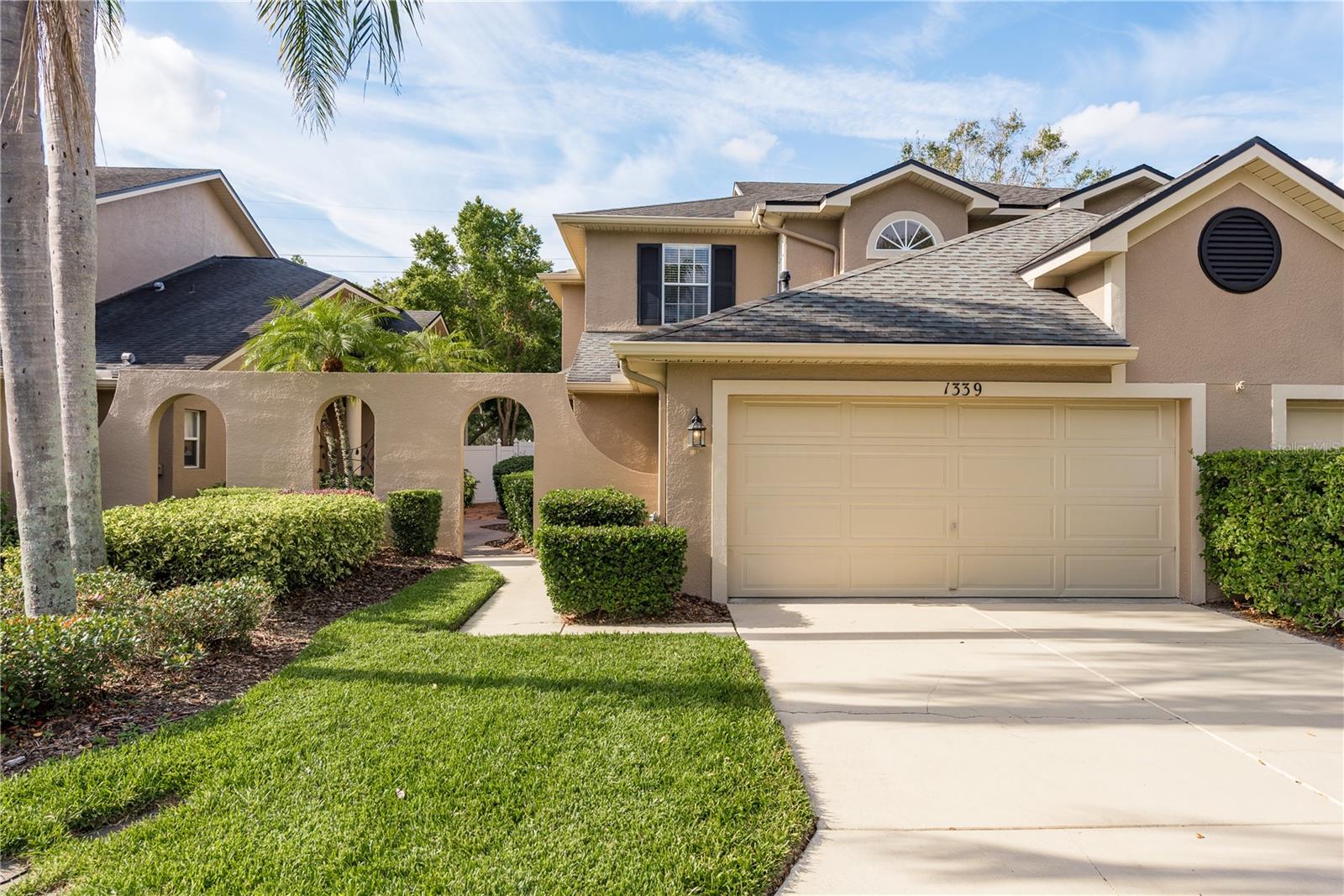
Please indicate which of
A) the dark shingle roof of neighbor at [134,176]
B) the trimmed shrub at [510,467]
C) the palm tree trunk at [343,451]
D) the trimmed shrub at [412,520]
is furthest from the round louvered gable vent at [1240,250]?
the dark shingle roof of neighbor at [134,176]

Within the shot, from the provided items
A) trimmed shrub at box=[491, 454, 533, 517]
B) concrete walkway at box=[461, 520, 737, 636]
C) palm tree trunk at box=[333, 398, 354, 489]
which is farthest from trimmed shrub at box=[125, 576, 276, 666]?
trimmed shrub at box=[491, 454, 533, 517]

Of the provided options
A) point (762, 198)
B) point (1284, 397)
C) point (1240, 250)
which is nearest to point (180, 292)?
point (762, 198)

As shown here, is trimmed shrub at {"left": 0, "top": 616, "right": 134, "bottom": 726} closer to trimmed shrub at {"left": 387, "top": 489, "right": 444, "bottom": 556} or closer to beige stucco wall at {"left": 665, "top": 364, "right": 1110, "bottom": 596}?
beige stucco wall at {"left": 665, "top": 364, "right": 1110, "bottom": 596}

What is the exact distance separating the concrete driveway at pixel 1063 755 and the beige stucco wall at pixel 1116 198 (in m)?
10.5

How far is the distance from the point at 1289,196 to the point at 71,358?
12.9 metres

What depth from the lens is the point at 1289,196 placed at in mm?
8094

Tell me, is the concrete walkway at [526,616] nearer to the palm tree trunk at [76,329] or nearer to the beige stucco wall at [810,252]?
the palm tree trunk at [76,329]

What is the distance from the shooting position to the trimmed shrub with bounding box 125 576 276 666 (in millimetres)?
5176

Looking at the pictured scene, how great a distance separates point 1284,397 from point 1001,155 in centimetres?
2411

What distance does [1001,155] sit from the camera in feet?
93.8

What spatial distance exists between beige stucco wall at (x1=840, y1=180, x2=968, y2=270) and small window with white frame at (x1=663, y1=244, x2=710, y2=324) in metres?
2.64

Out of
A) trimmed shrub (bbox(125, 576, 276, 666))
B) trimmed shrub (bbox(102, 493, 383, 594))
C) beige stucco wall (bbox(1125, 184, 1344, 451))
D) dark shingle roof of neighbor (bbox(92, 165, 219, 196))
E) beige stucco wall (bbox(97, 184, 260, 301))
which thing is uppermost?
dark shingle roof of neighbor (bbox(92, 165, 219, 196))

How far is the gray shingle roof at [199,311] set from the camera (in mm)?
13000

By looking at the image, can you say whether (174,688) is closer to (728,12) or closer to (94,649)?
(94,649)
